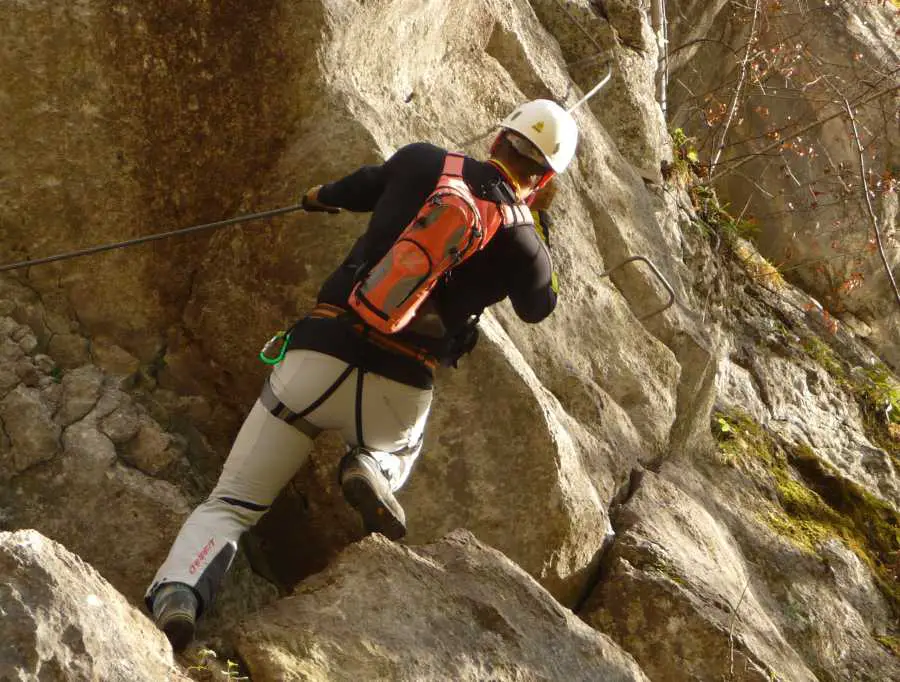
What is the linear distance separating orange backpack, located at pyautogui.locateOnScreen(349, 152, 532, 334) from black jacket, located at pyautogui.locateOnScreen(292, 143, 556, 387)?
11 centimetres

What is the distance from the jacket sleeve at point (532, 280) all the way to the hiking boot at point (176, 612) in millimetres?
1872

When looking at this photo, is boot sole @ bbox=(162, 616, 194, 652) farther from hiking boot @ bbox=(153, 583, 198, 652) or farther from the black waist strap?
the black waist strap

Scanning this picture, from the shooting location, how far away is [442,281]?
14.1ft

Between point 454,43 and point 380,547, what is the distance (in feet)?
13.4

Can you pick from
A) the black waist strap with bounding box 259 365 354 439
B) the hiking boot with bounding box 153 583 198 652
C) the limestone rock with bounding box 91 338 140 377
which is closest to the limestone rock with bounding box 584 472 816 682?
the black waist strap with bounding box 259 365 354 439

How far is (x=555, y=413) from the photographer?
587 centimetres

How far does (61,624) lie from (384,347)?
1.85m

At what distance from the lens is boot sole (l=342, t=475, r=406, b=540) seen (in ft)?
13.0

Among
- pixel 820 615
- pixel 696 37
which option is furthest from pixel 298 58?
pixel 696 37

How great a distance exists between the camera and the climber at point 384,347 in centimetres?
411

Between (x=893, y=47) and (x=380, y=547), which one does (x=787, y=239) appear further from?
(x=380, y=547)

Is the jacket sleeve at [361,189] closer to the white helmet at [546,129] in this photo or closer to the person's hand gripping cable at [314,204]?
the person's hand gripping cable at [314,204]

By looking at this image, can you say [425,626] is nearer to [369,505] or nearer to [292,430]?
[369,505]

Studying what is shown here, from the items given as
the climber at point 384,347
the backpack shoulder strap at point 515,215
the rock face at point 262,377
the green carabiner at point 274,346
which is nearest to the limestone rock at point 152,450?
the rock face at point 262,377
